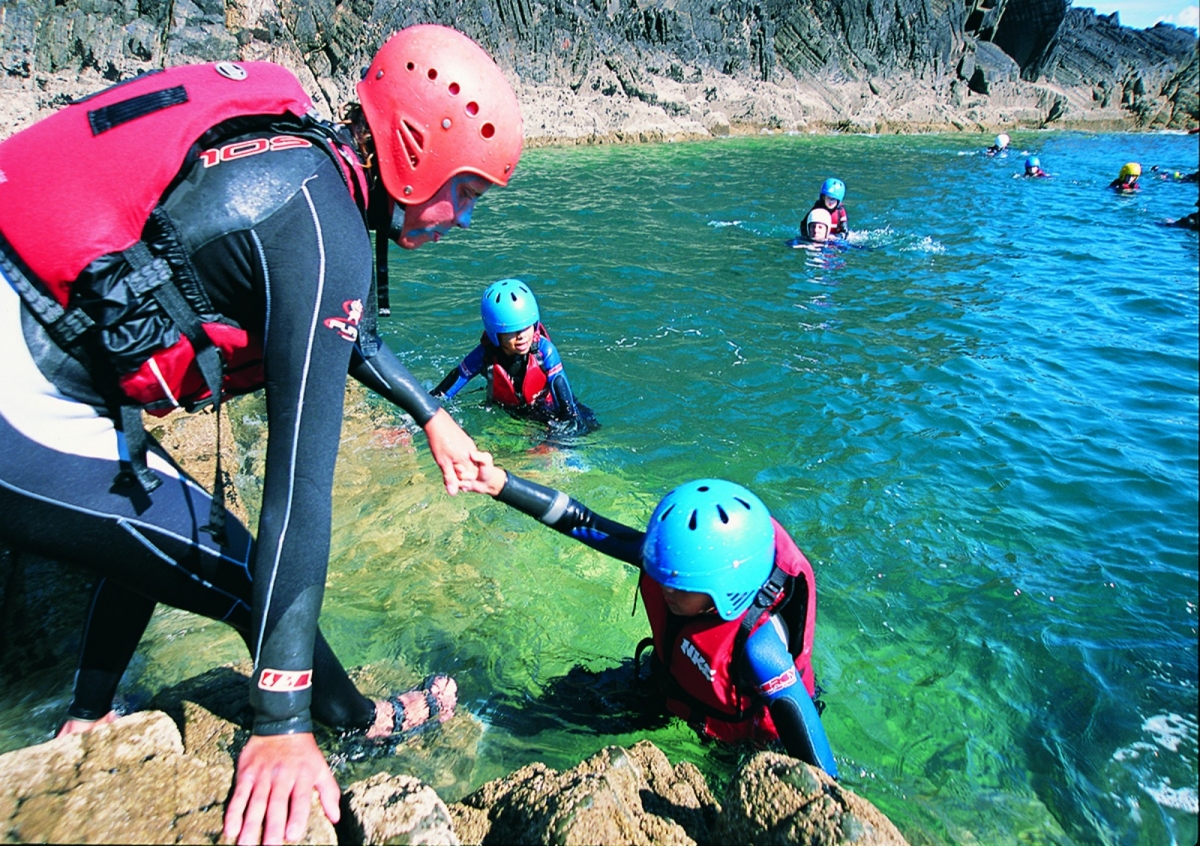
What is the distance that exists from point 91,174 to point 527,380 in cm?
483

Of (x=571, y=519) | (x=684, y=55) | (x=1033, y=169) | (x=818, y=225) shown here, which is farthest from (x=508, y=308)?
(x=684, y=55)

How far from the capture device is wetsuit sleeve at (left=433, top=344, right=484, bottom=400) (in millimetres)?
6559

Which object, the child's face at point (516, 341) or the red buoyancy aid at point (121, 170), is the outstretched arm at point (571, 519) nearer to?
the red buoyancy aid at point (121, 170)

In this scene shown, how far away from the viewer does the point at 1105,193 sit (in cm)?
1702

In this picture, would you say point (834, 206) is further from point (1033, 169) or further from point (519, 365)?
point (1033, 169)

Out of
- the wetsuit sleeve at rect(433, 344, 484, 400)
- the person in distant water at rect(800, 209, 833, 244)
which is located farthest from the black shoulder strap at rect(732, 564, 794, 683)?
the person in distant water at rect(800, 209, 833, 244)

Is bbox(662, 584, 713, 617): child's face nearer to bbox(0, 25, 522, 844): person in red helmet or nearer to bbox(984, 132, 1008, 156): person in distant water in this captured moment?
bbox(0, 25, 522, 844): person in red helmet

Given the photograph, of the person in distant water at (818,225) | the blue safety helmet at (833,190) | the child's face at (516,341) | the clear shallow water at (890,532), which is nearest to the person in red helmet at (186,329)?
the clear shallow water at (890,532)

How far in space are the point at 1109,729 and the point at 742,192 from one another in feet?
62.1

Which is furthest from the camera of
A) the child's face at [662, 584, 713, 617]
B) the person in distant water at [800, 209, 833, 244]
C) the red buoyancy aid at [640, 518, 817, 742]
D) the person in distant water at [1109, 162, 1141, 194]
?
the person in distant water at [1109, 162, 1141, 194]

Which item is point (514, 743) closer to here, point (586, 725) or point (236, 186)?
point (586, 725)

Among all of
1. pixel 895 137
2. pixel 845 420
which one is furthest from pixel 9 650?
pixel 895 137

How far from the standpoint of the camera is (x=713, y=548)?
2.80 meters

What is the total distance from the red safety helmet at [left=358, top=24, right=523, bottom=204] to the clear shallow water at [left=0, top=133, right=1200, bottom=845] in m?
1.78
